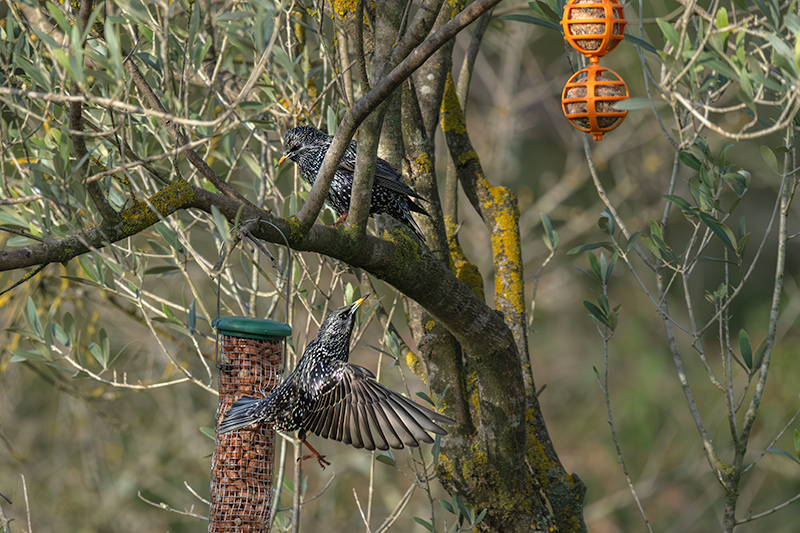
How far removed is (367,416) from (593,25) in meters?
1.23

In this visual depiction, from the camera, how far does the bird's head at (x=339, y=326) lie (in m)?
2.76

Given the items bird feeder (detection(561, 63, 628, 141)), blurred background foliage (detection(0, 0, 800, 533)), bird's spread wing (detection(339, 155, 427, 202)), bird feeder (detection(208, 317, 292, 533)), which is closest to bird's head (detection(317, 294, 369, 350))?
bird feeder (detection(208, 317, 292, 533))

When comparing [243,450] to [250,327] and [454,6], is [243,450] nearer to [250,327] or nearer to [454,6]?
[250,327]

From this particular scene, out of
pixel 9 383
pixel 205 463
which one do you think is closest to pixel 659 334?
pixel 205 463

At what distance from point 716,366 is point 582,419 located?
1.58 metres

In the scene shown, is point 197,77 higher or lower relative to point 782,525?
higher

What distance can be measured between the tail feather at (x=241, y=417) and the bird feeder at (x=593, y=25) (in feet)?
4.58

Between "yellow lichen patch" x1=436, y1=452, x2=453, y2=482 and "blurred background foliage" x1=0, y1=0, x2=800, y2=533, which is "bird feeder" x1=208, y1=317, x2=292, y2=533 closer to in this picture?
"yellow lichen patch" x1=436, y1=452, x2=453, y2=482

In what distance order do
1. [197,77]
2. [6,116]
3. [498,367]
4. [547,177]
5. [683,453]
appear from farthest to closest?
[547,177], [683,453], [6,116], [197,77], [498,367]

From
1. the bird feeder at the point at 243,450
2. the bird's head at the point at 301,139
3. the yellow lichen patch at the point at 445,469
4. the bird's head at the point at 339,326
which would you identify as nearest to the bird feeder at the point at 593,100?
the bird's head at the point at 339,326

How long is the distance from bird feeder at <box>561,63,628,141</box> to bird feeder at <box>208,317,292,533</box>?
1.08 meters

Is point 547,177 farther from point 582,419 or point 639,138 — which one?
point 582,419

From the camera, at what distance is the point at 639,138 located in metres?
8.28

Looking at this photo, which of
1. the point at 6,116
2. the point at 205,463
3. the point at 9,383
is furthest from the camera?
the point at 205,463
